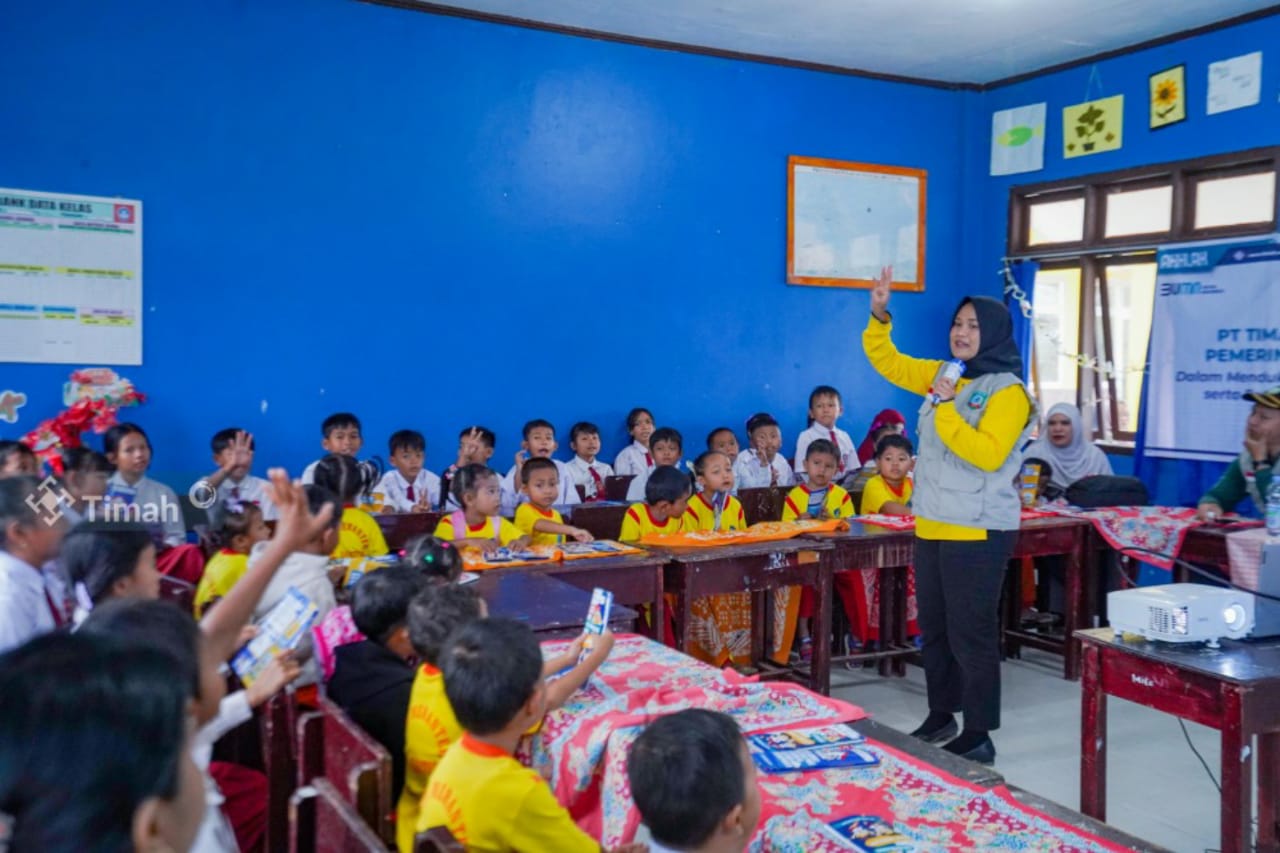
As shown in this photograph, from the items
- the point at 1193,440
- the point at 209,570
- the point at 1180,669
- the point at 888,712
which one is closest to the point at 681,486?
the point at 888,712

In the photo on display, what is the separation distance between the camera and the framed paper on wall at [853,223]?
6695 mm

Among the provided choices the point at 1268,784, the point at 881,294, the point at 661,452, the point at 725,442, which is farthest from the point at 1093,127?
the point at 1268,784

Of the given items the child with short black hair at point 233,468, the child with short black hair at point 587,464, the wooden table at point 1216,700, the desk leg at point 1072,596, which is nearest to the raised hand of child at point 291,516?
the wooden table at point 1216,700

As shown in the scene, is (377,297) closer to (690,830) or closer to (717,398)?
(717,398)

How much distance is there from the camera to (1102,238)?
6.30 metres

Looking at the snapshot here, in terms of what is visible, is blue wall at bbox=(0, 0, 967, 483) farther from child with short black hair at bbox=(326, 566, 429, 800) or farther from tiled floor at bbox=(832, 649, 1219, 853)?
child with short black hair at bbox=(326, 566, 429, 800)

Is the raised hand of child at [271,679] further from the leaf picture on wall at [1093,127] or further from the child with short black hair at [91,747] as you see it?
the leaf picture on wall at [1093,127]

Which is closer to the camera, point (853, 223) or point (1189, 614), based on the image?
point (1189, 614)

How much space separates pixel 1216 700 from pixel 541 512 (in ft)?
8.64

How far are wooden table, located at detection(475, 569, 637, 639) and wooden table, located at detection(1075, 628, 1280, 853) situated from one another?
1201 mm

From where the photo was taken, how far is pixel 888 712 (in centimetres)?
420

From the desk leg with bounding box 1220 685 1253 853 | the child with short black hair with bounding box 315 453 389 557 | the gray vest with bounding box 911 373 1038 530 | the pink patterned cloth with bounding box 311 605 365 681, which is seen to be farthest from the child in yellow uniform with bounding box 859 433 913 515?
the pink patterned cloth with bounding box 311 605 365 681

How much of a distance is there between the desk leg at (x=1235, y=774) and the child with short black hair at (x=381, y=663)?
1737 mm

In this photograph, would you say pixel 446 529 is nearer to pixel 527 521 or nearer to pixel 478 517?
pixel 478 517
